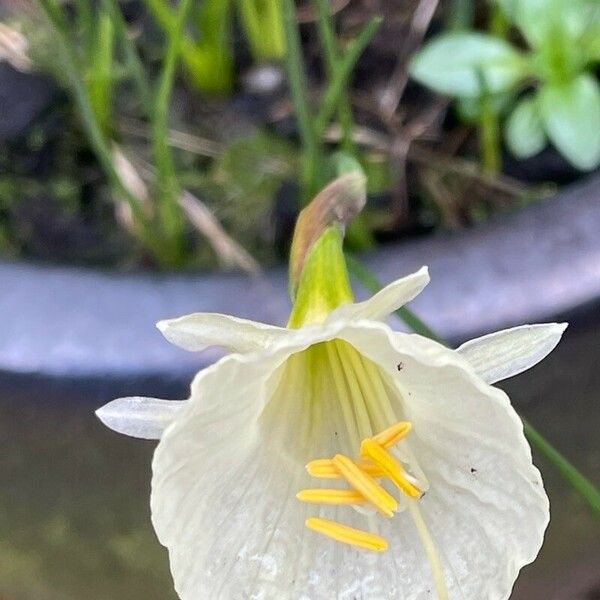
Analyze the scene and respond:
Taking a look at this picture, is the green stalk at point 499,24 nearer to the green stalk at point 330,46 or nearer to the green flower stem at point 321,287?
the green stalk at point 330,46

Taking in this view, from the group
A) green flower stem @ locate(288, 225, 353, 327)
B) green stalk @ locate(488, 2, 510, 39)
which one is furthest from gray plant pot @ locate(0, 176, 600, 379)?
green stalk @ locate(488, 2, 510, 39)

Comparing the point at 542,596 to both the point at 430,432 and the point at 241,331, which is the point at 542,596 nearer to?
the point at 430,432

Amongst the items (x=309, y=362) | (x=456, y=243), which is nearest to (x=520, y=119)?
(x=456, y=243)

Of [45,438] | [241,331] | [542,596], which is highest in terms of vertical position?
[241,331]

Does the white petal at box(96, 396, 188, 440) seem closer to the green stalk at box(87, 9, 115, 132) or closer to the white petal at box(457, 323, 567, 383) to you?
the white petal at box(457, 323, 567, 383)

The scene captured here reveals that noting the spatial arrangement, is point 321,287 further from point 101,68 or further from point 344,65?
point 101,68

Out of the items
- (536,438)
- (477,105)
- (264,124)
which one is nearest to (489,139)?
(477,105)

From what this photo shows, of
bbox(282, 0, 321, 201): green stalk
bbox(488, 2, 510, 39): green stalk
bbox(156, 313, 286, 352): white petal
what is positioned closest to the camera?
bbox(156, 313, 286, 352): white petal
